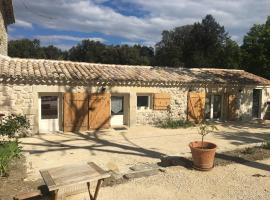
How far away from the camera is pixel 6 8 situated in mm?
16719

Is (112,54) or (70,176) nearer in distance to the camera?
(70,176)

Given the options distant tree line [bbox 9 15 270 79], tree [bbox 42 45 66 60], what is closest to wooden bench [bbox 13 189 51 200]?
distant tree line [bbox 9 15 270 79]

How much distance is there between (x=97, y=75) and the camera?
1424cm

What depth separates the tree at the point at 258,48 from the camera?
19438 mm

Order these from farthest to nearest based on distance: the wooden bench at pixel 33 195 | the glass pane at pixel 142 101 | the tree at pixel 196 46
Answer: the tree at pixel 196 46
the glass pane at pixel 142 101
the wooden bench at pixel 33 195

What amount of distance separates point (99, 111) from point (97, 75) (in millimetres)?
1703

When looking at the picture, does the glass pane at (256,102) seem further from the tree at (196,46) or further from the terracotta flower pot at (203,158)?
the tree at (196,46)

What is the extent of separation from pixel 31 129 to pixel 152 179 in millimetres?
7230

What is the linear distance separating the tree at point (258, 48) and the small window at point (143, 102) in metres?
9.10

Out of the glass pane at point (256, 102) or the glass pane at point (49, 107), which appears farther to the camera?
the glass pane at point (256, 102)

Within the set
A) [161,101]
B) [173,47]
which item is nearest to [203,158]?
[161,101]

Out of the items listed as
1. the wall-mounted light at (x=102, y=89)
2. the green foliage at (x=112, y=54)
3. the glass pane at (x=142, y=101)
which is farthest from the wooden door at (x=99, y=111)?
the green foliage at (x=112, y=54)

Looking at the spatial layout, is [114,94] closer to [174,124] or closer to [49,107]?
[49,107]

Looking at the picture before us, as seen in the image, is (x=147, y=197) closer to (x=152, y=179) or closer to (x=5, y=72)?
(x=152, y=179)
